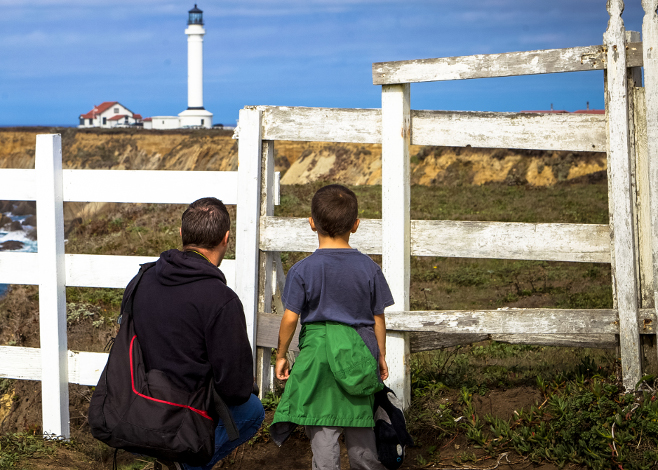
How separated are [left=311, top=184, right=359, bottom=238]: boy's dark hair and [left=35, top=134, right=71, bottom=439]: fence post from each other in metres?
2.11

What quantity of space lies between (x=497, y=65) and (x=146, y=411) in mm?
2708

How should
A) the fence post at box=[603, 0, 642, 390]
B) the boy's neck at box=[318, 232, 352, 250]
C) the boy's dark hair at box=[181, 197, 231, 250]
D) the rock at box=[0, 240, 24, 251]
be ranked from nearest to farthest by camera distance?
the boy's dark hair at box=[181, 197, 231, 250] < the boy's neck at box=[318, 232, 352, 250] < the fence post at box=[603, 0, 642, 390] < the rock at box=[0, 240, 24, 251]

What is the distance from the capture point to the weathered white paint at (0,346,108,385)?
4445 millimetres

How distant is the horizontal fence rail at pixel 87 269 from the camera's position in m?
4.37

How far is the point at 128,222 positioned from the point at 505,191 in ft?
40.9

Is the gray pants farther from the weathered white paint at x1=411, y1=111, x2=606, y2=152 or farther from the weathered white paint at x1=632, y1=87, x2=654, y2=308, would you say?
the weathered white paint at x1=632, y1=87, x2=654, y2=308

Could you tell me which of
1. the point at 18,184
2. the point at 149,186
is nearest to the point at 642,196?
the point at 149,186

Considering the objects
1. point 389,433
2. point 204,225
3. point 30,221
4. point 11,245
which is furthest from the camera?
point 30,221

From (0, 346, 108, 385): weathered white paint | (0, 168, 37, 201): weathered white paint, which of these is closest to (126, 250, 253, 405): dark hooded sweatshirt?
(0, 346, 108, 385): weathered white paint

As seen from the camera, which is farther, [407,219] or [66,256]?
[66,256]

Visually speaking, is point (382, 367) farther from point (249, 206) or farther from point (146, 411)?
point (249, 206)

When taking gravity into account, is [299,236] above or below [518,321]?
above

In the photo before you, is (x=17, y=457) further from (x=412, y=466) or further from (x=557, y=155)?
(x=557, y=155)

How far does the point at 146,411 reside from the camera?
2670mm
